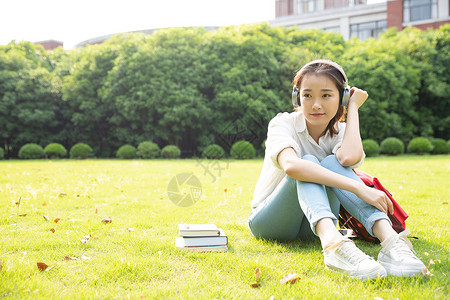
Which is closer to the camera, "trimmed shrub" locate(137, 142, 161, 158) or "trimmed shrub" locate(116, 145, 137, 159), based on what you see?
"trimmed shrub" locate(137, 142, 161, 158)

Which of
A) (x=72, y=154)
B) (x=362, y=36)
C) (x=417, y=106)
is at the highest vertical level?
(x=362, y=36)

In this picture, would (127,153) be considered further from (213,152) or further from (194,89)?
(194,89)

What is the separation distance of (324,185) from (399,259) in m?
0.57

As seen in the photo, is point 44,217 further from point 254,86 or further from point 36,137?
point 36,137

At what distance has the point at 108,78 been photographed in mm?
19344

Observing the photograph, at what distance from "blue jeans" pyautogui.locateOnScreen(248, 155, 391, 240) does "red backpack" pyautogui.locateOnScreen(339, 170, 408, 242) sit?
265mm

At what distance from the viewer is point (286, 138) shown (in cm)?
246

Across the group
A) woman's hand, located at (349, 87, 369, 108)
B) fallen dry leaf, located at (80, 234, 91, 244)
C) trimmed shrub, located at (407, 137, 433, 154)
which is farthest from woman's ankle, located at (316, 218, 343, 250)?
trimmed shrub, located at (407, 137, 433, 154)

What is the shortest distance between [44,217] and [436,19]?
35.0 meters

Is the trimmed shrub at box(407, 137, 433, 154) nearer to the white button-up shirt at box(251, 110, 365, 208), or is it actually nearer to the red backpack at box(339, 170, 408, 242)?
the red backpack at box(339, 170, 408, 242)

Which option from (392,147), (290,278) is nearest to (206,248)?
(290,278)

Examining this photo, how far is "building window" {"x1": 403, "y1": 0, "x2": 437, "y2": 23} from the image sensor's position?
101 feet

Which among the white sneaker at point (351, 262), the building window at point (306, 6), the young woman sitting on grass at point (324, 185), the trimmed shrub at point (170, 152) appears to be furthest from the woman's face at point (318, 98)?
the building window at point (306, 6)

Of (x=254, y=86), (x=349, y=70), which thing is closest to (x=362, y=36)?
(x=349, y=70)
